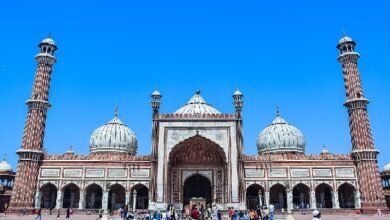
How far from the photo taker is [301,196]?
112 feet

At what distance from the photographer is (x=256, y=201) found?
33812mm

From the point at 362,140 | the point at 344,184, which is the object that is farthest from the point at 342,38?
the point at 344,184

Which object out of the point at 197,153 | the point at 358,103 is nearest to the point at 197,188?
the point at 197,153

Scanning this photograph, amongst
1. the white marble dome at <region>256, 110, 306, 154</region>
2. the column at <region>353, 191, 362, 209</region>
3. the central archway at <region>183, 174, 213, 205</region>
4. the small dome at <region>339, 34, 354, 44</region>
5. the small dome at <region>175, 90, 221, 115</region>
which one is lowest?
the column at <region>353, 191, 362, 209</region>

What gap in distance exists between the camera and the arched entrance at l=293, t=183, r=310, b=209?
33875 millimetres

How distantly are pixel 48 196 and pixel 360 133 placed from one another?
2972cm

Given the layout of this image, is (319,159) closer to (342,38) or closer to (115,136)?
(342,38)

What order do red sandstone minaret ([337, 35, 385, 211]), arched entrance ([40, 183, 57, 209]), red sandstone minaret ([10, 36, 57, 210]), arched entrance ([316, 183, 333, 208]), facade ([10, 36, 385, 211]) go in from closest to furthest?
red sandstone minaret ([337, 35, 385, 211]) → red sandstone minaret ([10, 36, 57, 210]) → facade ([10, 36, 385, 211]) → arched entrance ([40, 183, 57, 209]) → arched entrance ([316, 183, 333, 208])

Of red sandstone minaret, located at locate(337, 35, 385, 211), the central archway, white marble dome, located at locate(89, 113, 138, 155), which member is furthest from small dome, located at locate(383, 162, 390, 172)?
white marble dome, located at locate(89, 113, 138, 155)

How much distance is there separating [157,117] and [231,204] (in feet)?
33.4

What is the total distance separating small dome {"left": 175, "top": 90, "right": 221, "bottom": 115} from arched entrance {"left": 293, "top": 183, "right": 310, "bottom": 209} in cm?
1153

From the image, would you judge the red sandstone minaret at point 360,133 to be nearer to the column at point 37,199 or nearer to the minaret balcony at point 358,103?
the minaret balcony at point 358,103

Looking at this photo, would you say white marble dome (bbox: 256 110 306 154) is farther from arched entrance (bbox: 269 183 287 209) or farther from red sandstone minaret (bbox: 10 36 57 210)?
red sandstone minaret (bbox: 10 36 57 210)

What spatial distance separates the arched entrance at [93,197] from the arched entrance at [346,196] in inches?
909
